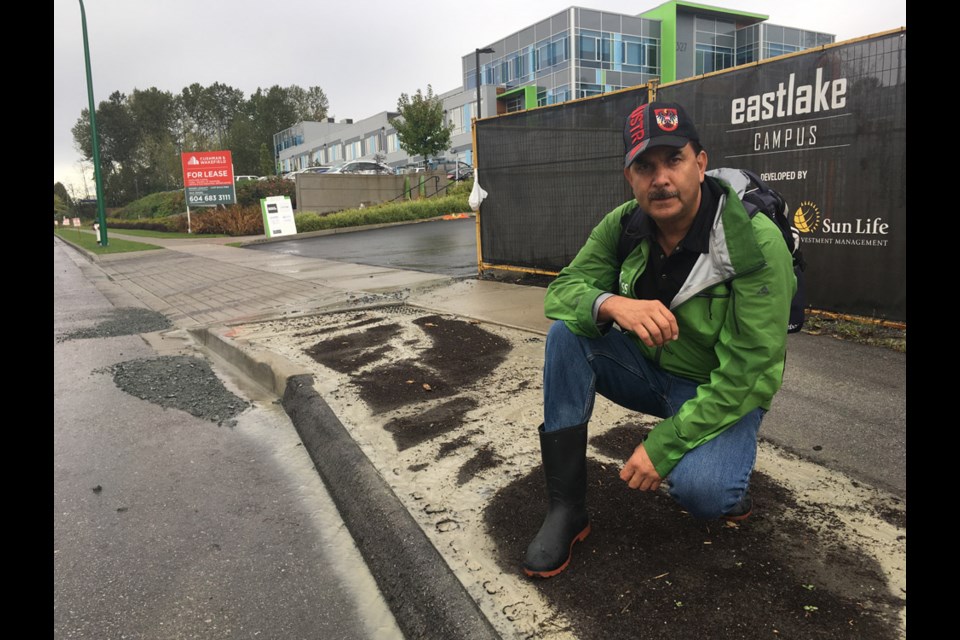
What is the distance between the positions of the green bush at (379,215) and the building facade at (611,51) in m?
28.4

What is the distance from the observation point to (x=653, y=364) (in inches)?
98.4

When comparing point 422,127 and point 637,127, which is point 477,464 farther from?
point 422,127

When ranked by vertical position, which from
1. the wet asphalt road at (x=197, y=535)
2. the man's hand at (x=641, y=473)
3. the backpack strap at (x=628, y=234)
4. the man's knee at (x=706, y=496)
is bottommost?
the wet asphalt road at (x=197, y=535)

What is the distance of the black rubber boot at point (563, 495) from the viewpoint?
90.4 inches

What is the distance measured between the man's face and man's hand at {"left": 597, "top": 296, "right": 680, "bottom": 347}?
32 centimetres

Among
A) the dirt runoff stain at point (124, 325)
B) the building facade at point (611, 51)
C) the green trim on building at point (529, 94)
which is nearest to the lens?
the dirt runoff stain at point (124, 325)

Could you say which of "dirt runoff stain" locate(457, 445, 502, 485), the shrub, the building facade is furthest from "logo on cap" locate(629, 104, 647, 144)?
the building facade

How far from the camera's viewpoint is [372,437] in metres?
3.66

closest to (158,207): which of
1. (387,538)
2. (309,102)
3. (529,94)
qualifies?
(529,94)

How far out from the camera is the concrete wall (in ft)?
92.9

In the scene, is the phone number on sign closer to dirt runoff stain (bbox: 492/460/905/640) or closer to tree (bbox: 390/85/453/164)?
tree (bbox: 390/85/453/164)

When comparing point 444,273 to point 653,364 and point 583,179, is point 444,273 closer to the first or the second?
point 583,179

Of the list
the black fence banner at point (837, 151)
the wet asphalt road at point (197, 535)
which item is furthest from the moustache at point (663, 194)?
the black fence banner at point (837, 151)

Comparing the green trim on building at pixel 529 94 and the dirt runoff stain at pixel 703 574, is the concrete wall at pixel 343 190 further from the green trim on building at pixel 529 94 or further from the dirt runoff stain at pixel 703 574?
the dirt runoff stain at pixel 703 574
